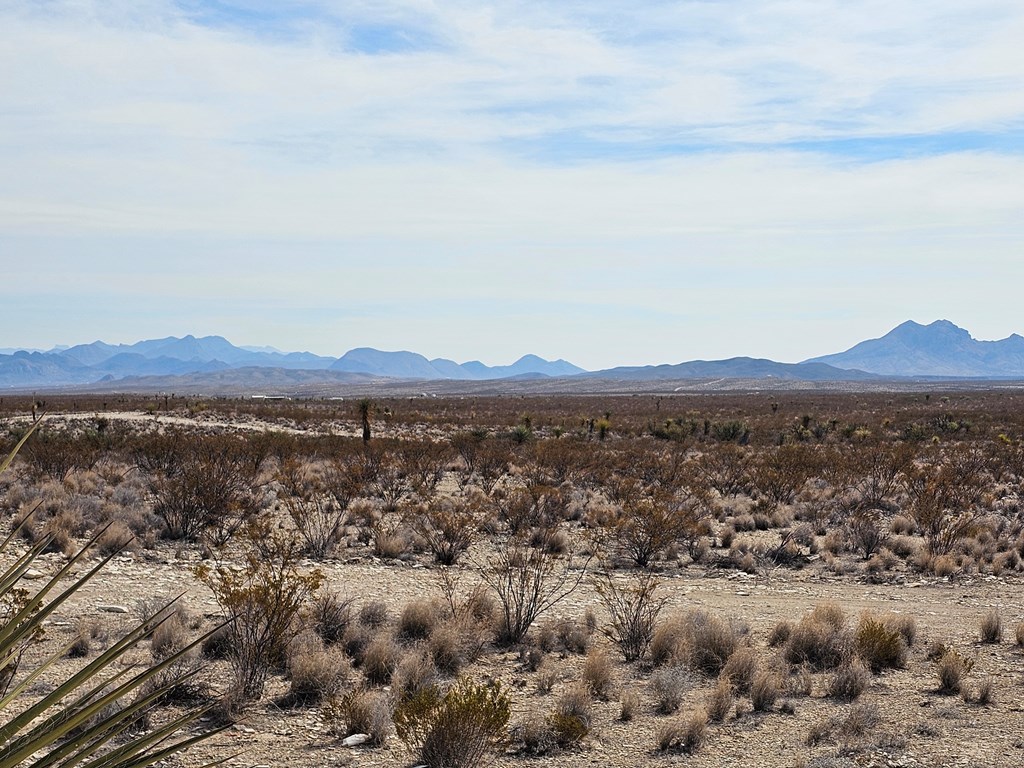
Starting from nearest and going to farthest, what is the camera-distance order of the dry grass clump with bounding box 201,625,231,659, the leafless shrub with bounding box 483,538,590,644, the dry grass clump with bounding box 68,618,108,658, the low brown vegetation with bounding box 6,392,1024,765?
the low brown vegetation with bounding box 6,392,1024,765
the dry grass clump with bounding box 68,618,108,658
the dry grass clump with bounding box 201,625,231,659
the leafless shrub with bounding box 483,538,590,644

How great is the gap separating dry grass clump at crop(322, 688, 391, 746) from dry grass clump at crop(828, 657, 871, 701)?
3.95 m

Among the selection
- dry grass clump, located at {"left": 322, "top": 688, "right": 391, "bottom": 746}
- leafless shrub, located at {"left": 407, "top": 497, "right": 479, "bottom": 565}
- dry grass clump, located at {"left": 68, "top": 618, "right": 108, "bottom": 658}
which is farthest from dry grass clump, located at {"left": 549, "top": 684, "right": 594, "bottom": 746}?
leafless shrub, located at {"left": 407, "top": 497, "right": 479, "bottom": 565}

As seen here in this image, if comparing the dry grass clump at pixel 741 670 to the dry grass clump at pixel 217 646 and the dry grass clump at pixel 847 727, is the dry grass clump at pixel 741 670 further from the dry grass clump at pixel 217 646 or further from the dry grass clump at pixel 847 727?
the dry grass clump at pixel 217 646

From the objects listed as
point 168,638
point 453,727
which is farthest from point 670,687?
point 168,638

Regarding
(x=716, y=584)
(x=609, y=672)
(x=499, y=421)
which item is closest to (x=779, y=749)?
(x=609, y=672)

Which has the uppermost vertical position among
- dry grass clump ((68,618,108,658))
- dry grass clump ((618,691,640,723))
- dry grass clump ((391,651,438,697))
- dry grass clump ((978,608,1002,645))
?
dry grass clump ((68,618,108,658))

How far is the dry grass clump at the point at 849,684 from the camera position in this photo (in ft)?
24.6

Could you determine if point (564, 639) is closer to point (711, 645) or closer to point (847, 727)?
Result: point (711, 645)

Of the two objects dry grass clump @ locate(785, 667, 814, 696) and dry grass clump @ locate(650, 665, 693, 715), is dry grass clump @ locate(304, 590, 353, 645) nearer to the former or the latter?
dry grass clump @ locate(650, 665, 693, 715)

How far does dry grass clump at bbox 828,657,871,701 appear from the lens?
296 inches

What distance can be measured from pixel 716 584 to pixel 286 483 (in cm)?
1009

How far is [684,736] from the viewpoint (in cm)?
644

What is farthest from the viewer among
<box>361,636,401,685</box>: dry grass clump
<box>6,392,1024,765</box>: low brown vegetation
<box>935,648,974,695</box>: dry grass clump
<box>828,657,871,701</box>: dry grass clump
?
<box>361,636,401,685</box>: dry grass clump

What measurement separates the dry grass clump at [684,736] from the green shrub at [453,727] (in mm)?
1289
